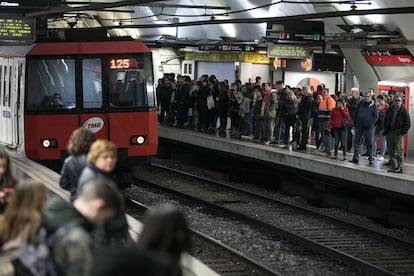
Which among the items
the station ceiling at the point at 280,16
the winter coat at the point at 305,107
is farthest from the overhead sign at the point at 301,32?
the winter coat at the point at 305,107

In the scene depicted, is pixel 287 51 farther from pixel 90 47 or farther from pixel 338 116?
pixel 90 47

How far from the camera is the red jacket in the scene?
16891 mm

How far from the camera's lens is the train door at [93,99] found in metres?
14.5

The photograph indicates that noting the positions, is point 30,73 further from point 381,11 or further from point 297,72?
point 297,72

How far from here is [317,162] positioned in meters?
17.0

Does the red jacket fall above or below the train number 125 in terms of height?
below

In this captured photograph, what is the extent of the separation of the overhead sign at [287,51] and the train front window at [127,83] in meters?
9.51

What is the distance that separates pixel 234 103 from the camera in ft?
74.9

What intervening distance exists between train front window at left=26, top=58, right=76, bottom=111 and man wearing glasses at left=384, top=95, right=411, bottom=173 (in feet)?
19.7

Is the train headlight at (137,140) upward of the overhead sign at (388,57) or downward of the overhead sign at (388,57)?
downward

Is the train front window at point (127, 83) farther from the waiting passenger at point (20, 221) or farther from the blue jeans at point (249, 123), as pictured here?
the waiting passenger at point (20, 221)

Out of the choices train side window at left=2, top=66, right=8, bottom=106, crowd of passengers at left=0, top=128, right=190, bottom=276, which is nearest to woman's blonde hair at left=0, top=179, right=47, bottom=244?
crowd of passengers at left=0, top=128, right=190, bottom=276

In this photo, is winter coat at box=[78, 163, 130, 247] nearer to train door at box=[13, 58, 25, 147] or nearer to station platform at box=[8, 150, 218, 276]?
station platform at box=[8, 150, 218, 276]

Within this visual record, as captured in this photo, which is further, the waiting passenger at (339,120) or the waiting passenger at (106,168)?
the waiting passenger at (339,120)
